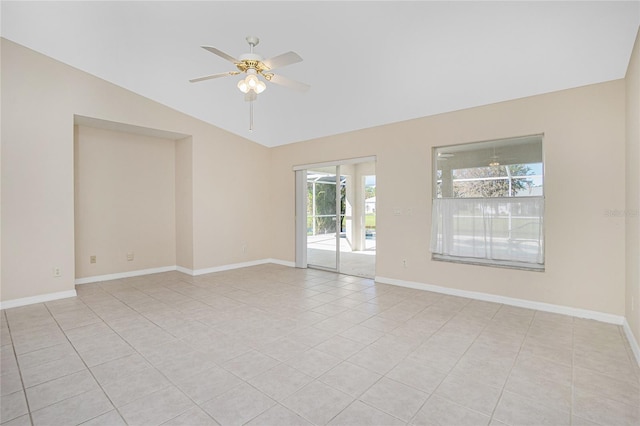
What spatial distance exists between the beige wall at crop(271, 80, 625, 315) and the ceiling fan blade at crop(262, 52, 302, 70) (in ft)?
8.45

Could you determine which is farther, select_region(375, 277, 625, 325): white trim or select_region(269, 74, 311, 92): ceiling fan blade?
select_region(375, 277, 625, 325): white trim

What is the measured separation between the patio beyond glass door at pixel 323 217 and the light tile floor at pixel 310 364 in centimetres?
233

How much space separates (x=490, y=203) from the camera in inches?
165

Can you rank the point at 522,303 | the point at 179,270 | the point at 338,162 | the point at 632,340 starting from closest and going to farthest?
1. the point at 632,340
2. the point at 522,303
3. the point at 338,162
4. the point at 179,270

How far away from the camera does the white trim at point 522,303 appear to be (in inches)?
135

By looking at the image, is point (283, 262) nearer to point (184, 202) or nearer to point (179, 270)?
point (179, 270)

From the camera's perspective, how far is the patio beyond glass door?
620 centimetres

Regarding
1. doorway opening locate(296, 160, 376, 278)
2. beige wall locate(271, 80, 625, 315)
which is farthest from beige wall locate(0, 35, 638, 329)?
doorway opening locate(296, 160, 376, 278)

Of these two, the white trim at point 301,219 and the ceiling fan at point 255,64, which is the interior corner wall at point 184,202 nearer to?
the white trim at point 301,219

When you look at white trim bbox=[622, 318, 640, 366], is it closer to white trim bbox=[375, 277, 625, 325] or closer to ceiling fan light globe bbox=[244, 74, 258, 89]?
white trim bbox=[375, 277, 625, 325]

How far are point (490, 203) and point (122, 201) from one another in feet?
19.2

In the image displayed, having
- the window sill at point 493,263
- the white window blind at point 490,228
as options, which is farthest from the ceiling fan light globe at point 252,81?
the window sill at point 493,263

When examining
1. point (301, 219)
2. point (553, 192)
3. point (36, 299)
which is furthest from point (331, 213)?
point (36, 299)

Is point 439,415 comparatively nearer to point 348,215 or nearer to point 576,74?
point 576,74
